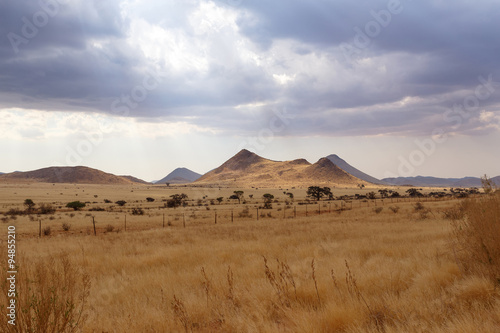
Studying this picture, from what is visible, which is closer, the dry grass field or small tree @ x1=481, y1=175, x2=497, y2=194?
the dry grass field

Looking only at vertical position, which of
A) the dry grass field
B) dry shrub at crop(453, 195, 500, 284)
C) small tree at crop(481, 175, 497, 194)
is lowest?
the dry grass field

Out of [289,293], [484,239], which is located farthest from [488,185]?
[289,293]

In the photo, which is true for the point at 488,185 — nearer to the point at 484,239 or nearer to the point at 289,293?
the point at 484,239

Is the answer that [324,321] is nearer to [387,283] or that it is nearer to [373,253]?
[387,283]

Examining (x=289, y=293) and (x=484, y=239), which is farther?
(x=289, y=293)

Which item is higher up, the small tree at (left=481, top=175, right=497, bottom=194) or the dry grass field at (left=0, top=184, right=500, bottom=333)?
the small tree at (left=481, top=175, right=497, bottom=194)

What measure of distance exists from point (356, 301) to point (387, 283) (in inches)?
63.8

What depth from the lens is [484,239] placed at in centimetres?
677

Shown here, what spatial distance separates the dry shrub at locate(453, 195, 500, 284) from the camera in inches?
256

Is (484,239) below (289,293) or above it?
above

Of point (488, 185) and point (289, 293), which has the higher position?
point (488, 185)

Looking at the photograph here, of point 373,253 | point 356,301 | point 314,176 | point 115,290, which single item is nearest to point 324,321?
point 356,301

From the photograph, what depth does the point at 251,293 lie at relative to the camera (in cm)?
728

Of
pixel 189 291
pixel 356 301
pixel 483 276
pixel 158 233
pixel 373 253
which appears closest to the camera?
pixel 356 301
